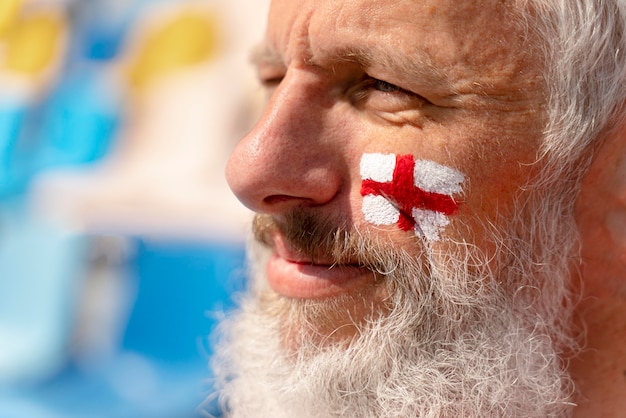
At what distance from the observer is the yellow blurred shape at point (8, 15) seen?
568cm

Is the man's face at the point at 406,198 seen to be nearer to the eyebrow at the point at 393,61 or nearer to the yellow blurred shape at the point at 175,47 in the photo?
the eyebrow at the point at 393,61

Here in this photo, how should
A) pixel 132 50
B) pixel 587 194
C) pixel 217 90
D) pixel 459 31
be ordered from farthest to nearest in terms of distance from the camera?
pixel 132 50, pixel 217 90, pixel 587 194, pixel 459 31

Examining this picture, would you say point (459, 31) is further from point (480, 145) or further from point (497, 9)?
point (480, 145)

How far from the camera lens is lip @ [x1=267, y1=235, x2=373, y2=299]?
1271mm

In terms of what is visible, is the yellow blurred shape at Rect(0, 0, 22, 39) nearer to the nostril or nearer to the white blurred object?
the white blurred object

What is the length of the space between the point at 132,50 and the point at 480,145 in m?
4.48

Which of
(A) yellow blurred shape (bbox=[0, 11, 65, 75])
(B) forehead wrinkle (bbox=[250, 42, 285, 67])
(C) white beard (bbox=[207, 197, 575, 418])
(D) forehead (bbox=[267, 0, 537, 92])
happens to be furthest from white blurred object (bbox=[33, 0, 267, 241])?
(D) forehead (bbox=[267, 0, 537, 92])

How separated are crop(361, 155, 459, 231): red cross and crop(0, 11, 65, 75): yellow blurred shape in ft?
16.0

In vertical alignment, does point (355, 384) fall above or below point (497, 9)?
below

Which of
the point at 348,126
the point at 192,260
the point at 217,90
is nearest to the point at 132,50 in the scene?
the point at 217,90

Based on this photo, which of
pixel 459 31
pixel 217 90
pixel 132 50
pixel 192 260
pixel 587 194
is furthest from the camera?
pixel 132 50

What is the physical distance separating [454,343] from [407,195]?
28 cm

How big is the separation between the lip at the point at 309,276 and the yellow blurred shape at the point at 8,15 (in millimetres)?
5091

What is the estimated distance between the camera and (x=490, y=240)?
49.3 inches
